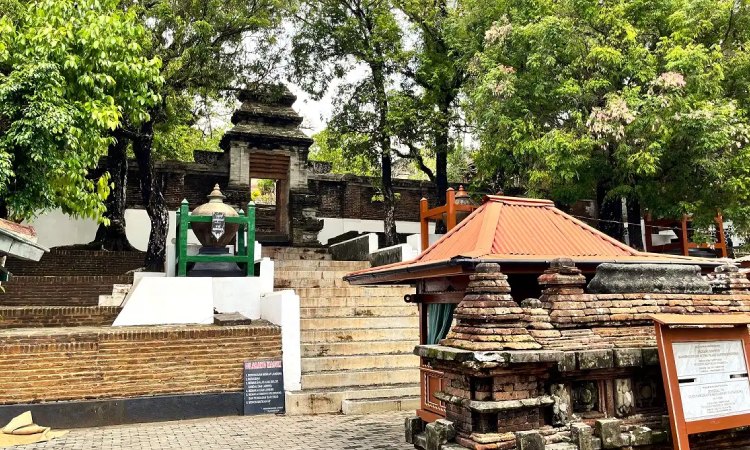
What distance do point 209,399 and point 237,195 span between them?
10129 mm

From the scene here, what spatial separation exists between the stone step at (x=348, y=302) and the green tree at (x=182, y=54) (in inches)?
182

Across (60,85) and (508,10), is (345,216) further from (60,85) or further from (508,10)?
(60,85)

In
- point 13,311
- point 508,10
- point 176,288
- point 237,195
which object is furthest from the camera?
point 237,195

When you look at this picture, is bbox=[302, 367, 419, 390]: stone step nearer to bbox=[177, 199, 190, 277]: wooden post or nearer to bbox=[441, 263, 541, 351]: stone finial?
bbox=[177, 199, 190, 277]: wooden post

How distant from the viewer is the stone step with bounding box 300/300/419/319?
10.7m

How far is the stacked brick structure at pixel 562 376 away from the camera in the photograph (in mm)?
4344

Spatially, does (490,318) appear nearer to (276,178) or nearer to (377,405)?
(377,405)

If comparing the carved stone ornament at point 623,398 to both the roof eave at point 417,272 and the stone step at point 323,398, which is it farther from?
the stone step at point 323,398

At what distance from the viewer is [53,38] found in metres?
8.06

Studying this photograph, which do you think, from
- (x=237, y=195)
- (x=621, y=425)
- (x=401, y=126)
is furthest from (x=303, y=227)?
(x=621, y=425)

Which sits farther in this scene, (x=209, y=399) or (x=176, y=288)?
(x=176, y=288)

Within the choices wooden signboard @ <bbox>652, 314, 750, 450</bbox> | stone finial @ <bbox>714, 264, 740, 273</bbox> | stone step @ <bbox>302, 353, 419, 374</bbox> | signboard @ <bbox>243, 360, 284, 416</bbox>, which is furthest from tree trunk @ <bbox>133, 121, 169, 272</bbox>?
wooden signboard @ <bbox>652, 314, 750, 450</bbox>

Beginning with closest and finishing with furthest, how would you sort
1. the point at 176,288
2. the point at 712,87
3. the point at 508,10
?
the point at 176,288 → the point at 712,87 → the point at 508,10

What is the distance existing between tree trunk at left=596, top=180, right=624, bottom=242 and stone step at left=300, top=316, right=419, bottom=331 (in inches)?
209
